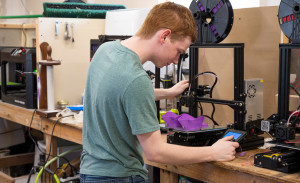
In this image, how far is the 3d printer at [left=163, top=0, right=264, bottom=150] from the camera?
5.96 ft

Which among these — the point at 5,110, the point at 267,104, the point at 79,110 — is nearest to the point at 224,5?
the point at 267,104

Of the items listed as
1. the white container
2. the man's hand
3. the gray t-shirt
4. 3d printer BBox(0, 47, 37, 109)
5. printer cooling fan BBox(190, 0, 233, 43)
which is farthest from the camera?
3d printer BBox(0, 47, 37, 109)

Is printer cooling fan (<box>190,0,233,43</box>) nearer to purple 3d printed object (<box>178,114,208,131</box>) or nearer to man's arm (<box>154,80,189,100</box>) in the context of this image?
man's arm (<box>154,80,189,100</box>)

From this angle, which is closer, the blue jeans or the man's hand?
the blue jeans

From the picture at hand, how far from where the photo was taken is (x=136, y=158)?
5.17 feet

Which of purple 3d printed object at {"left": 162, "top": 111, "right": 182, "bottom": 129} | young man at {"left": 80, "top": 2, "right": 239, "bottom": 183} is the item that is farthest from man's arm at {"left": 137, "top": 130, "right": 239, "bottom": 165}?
purple 3d printed object at {"left": 162, "top": 111, "right": 182, "bottom": 129}

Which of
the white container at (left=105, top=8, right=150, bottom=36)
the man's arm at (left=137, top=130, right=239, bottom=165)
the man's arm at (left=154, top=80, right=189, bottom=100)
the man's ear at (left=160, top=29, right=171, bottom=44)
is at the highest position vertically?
the white container at (left=105, top=8, right=150, bottom=36)

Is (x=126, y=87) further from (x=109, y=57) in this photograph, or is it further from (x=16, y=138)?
(x=16, y=138)

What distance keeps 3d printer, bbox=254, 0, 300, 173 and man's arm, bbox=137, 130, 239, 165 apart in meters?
0.13

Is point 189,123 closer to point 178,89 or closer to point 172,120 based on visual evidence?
point 172,120

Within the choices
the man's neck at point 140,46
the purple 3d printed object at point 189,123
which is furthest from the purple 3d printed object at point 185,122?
the man's neck at point 140,46

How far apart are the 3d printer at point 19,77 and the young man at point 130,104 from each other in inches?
57.1

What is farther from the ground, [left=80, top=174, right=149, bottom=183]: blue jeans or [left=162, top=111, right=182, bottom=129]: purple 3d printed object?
[left=162, top=111, right=182, bottom=129]: purple 3d printed object

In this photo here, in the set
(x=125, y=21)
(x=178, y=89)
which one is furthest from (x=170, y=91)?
(x=125, y=21)
